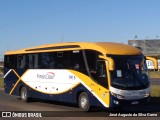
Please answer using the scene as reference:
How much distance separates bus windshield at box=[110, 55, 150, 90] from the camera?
1564 centimetres

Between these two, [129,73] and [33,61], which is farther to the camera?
[33,61]

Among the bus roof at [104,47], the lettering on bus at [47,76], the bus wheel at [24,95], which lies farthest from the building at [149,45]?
the bus roof at [104,47]

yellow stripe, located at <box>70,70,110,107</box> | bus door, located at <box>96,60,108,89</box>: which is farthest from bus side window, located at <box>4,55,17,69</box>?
bus door, located at <box>96,60,108,89</box>

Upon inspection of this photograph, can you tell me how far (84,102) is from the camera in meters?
17.2

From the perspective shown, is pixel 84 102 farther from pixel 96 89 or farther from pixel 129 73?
pixel 129 73

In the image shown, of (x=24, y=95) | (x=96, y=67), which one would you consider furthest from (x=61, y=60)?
(x=24, y=95)

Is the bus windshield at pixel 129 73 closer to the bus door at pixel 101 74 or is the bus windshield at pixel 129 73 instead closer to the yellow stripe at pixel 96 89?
the bus door at pixel 101 74

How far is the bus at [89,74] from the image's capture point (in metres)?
15.7

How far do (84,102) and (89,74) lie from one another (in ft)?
4.20

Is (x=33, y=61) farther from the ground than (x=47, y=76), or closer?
farther from the ground

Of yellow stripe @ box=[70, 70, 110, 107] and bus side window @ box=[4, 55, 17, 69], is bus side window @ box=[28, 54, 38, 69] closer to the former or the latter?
bus side window @ box=[4, 55, 17, 69]

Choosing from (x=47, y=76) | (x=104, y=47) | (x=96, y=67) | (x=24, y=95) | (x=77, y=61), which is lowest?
(x=24, y=95)

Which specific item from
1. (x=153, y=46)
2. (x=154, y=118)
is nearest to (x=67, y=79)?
(x=154, y=118)

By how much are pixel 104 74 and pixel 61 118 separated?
2721 millimetres
